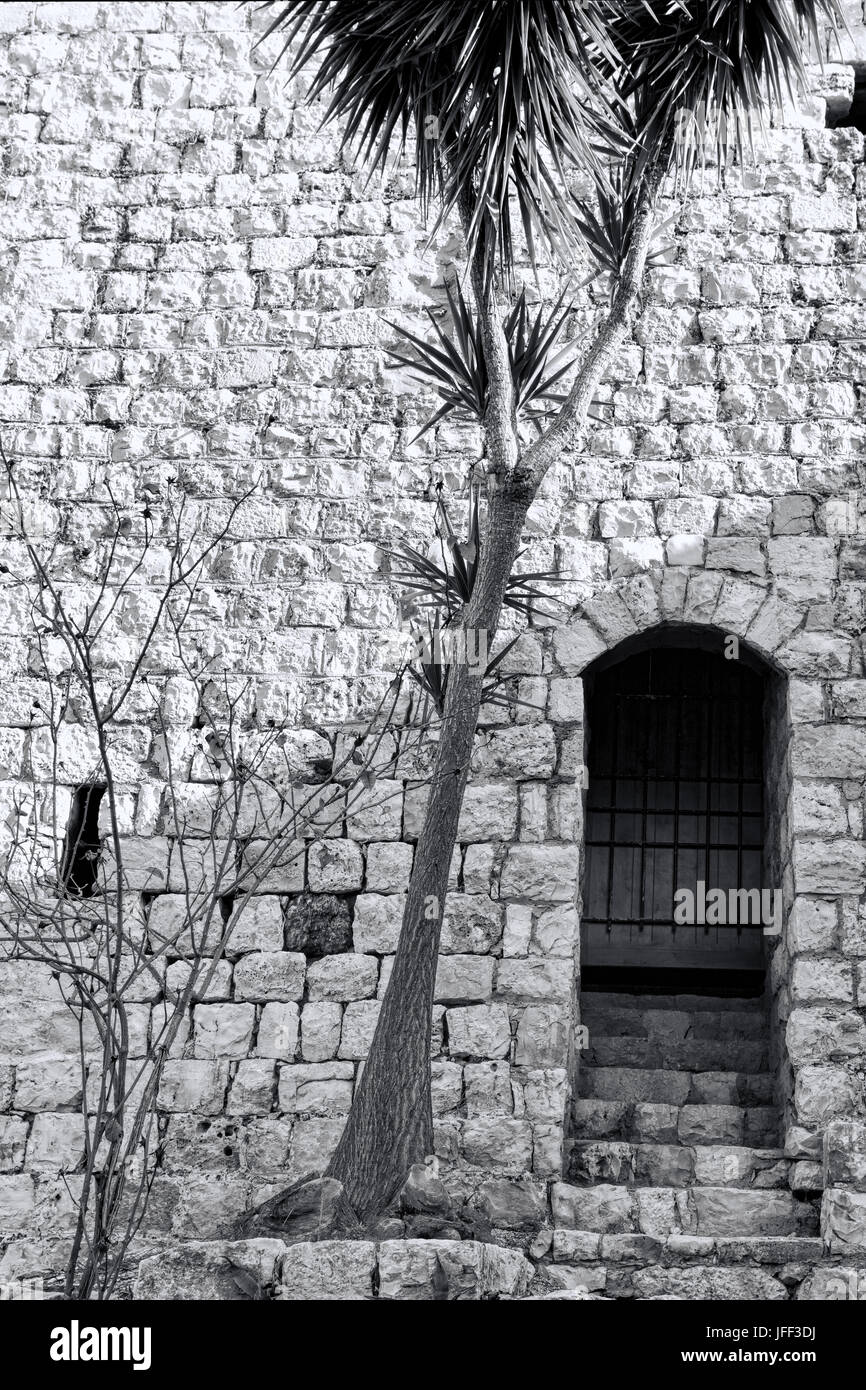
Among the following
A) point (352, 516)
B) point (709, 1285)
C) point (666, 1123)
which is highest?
point (352, 516)

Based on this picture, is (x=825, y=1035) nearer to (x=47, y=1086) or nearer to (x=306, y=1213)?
(x=306, y=1213)

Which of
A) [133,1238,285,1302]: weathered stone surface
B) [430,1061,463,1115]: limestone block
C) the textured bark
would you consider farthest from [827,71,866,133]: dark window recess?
[133,1238,285,1302]: weathered stone surface

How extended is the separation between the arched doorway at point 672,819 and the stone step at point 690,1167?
1.32m

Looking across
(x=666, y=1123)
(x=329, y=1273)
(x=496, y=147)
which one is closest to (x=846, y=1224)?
(x=666, y=1123)

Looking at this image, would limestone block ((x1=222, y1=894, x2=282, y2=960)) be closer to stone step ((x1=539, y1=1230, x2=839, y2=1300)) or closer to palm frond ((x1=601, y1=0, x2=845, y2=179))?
stone step ((x1=539, y1=1230, x2=839, y2=1300))

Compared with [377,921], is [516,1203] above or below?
below

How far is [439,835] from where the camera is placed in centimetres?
548

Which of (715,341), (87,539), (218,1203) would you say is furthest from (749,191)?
(218,1203)

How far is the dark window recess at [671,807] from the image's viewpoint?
7.54 metres

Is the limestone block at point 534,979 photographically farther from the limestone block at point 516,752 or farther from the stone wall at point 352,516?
the limestone block at point 516,752

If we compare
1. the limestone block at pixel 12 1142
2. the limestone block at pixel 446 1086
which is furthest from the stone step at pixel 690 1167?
the limestone block at pixel 12 1142

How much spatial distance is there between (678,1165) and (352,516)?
3.12 m

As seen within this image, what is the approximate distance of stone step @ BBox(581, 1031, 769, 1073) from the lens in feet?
21.9

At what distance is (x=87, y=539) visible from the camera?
729 centimetres
